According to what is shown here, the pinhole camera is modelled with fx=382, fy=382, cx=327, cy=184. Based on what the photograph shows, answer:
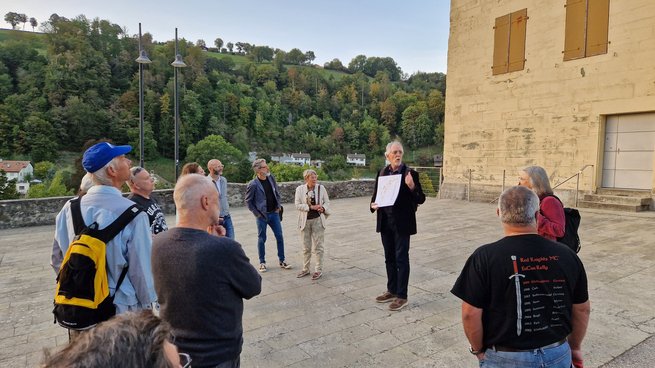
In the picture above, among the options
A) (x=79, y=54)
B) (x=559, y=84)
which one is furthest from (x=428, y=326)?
(x=79, y=54)

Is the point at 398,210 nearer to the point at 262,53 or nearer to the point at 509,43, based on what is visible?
the point at 509,43

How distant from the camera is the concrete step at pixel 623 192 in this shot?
1017 centimetres

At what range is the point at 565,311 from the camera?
1.76 m

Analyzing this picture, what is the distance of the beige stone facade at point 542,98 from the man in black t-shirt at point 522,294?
11.2 metres

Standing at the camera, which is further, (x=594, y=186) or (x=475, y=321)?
(x=594, y=186)

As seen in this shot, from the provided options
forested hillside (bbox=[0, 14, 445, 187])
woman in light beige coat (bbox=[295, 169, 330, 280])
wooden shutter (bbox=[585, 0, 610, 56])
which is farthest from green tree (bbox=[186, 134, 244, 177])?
woman in light beige coat (bbox=[295, 169, 330, 280])

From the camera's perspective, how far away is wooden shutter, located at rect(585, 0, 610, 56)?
10695 millimetres

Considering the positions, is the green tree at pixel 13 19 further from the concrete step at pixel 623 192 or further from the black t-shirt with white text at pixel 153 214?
the concrete step at pixel 623 192

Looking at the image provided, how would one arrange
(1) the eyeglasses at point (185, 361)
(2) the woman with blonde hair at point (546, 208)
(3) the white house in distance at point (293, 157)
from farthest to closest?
(3) the white house in distance at point (293, 157), (2) the woman with blonde hair at point (546, 208), (1) the eyeglasses at point (185, 361)

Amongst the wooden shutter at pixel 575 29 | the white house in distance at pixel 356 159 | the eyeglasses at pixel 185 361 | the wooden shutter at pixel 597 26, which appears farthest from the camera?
the white house in distance at pixel 356 159

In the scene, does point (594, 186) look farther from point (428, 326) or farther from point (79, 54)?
point (79, 54)

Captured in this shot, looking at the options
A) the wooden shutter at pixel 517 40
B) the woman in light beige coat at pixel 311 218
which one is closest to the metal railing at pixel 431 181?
the wooden shutter at pixel 517 40

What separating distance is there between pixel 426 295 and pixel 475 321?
2.78 meters

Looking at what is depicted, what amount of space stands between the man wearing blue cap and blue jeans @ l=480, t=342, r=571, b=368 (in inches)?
69.5
